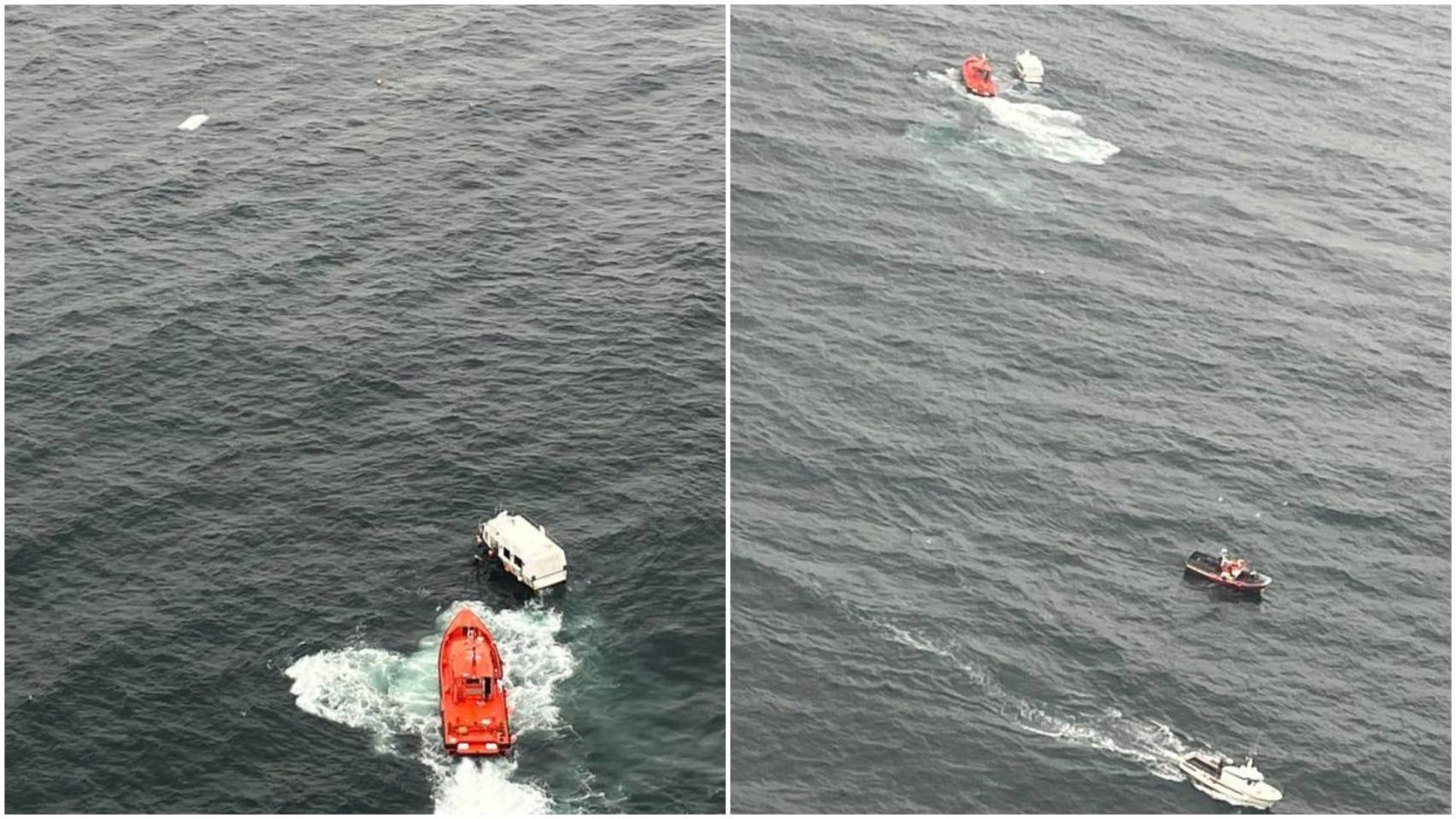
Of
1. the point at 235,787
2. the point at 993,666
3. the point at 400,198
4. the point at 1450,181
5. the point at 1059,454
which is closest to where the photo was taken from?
the point at 235,787

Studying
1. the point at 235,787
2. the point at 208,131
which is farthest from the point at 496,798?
the point at 208,131

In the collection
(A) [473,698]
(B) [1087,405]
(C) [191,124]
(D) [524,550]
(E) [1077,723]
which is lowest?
(A) [473,698]

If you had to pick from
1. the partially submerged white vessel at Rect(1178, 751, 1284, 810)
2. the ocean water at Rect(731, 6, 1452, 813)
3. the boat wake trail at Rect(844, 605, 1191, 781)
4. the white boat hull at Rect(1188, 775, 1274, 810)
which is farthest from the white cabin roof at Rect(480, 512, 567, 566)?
the white boat hull at Rect(1188, 775, 1274, 810)

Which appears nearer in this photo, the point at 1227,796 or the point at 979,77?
the point at 1227,796

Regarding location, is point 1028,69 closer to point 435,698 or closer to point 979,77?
point 979,77

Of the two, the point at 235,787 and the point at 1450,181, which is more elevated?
the point at 1450,181

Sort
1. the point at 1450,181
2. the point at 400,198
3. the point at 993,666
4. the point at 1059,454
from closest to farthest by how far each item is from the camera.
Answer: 1. the point at 993,666
2. the point at 1059,454
3. the point at 1450,181
4. the point at 400,198

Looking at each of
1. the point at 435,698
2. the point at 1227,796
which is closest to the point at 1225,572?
the point at 1227,796

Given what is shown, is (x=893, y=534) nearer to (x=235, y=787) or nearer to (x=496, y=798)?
(x=496, y=798)

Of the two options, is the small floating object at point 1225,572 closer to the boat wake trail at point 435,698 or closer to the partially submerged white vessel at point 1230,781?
the partially submerged white vessel at point 1230,781
